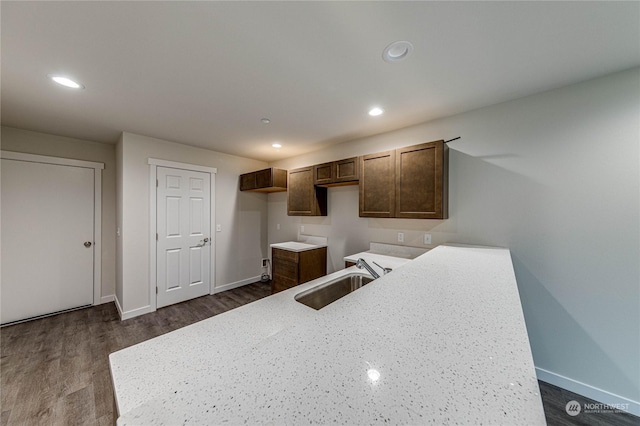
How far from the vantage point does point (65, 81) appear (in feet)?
5.80

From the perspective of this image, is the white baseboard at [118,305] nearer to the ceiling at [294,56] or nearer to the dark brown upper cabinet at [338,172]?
the ceiling at [294,56]

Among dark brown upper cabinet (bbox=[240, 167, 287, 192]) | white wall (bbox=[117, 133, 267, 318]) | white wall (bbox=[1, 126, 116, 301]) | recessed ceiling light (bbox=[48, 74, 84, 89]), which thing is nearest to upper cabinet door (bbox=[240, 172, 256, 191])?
dark brown upper cabinet (bbox=[240, 167, 287, 192])

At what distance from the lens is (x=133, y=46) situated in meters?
1.41

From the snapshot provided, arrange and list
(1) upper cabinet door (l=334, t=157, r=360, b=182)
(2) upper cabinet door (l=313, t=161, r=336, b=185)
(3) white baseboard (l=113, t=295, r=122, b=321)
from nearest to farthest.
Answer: (1) upper cabinet door (l=334, t=157, r=360, b=182)
(3) white baseboard (l=113, t=295, r=122, b=321)
(2) upper cabinet door (l=313, t=161, r=336, b=185)

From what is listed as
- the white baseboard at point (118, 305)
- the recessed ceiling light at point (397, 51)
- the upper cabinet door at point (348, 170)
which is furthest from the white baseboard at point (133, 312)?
the recessed ceiling light at point (397, 51)

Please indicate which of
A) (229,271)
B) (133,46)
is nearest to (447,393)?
(133,46)

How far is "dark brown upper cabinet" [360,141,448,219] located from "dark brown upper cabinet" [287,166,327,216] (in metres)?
0.84

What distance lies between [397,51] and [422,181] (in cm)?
124

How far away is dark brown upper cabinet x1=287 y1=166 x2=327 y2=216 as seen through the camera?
11.0ft

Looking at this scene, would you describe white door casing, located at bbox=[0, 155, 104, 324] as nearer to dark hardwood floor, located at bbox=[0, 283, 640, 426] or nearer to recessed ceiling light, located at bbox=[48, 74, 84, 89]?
dark hardwood floor, located at bbox=[0, 283, 640, 426]

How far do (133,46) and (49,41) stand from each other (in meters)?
0.49

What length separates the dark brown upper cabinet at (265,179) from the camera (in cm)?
365

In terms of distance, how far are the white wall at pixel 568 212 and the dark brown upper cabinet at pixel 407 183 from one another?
1.07 ft

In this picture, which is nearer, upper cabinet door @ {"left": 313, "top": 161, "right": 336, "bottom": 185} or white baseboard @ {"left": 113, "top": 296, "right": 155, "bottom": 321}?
white baseboard @ {"left": 113, "top": 296, "right": 155, "bottom": 321}
